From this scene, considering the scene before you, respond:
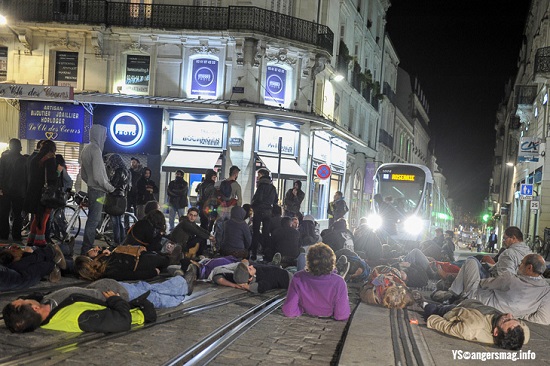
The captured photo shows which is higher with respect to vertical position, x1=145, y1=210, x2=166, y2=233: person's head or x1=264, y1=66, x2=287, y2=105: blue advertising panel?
x1=264, y1=66, x2=287, y2=105: blue advertising panel

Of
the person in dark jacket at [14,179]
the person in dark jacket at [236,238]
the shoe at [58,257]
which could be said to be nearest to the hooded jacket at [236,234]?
the person in dark jacket at [236,238]

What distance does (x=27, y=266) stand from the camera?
9078 millimetres

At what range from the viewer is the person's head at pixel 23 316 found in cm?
639

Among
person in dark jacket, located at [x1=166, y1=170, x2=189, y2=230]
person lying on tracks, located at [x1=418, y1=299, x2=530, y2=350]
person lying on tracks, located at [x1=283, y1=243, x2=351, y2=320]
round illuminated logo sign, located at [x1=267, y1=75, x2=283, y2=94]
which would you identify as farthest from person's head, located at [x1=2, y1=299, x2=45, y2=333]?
round illuminated logo sign, located at [x1=267, y1=75, x2=283, y2=94]

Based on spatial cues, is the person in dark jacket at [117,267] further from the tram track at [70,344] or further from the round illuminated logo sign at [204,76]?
the round illuminated logo sign at [204,76]

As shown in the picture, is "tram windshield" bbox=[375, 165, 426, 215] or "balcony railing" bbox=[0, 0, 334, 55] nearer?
"balcony railing" bbox=[0, 0, 334, 55]

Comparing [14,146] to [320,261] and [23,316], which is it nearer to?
[320,261]

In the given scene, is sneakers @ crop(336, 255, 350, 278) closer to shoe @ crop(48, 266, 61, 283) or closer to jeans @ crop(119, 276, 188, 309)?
jeans @ crop(119, 276, 188, 309)

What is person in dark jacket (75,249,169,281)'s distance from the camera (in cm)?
1009

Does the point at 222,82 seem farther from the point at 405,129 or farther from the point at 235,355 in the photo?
the point at 405,129

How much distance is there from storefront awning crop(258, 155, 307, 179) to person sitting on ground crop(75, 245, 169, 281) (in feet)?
61.0

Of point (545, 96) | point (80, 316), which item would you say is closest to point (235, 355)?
point (80, 316)

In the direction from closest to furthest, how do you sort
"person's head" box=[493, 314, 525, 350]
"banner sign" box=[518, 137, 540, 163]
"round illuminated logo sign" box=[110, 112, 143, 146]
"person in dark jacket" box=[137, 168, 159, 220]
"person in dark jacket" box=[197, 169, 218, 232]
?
"person's head" box=[493, 314, 525, 350] < "person in dark jacket" box=[197, 169, 218, 232] < "person in dark jacket" box=[137, 168, 159, 220] < "round illuminated logo sign" box=[110, 112, 143, 146] < "banner sign" box=[518, 137, 540, 163]

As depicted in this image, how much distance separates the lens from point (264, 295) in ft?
34.9
